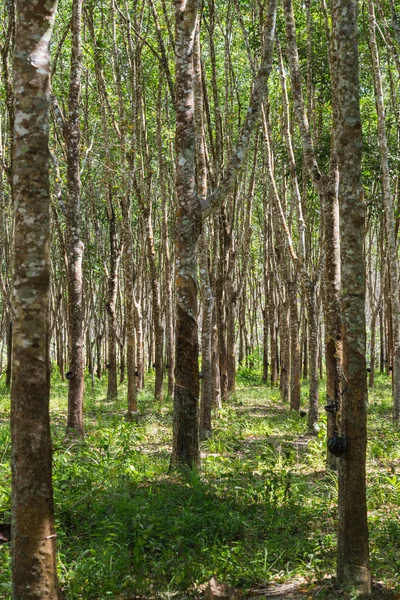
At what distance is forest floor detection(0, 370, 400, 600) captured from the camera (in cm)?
413

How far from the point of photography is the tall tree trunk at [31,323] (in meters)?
3.15

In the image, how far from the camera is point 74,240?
9273 mm

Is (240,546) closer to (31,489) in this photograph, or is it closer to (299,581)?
(299,581)

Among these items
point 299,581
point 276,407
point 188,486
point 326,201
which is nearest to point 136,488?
point 188,486

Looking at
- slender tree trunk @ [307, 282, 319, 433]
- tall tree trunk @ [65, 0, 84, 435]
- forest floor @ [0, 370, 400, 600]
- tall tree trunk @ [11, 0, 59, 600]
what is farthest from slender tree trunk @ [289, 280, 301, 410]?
tall tree trunk @ [11, 0, 59, 600]

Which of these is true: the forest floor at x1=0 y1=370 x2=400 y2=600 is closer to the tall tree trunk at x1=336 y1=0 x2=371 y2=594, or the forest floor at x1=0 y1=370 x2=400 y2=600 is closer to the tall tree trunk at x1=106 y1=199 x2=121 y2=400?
the tall tree trunk at x1=336 y1=0 x2=371 y2=594

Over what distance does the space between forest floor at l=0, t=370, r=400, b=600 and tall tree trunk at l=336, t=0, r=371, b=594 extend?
0.30 m

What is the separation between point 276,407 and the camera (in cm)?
1416

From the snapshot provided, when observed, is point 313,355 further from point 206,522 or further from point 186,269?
point 206,522

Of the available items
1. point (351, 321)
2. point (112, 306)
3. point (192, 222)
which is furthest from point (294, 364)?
point (351, 321)

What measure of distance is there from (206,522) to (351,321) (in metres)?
2.17

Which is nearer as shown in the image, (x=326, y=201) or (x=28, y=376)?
(x=28, y=376)

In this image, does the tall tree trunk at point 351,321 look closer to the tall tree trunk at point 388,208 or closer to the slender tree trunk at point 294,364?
the tall tree trunk at point 388,208

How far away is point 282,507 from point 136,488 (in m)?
1.42
